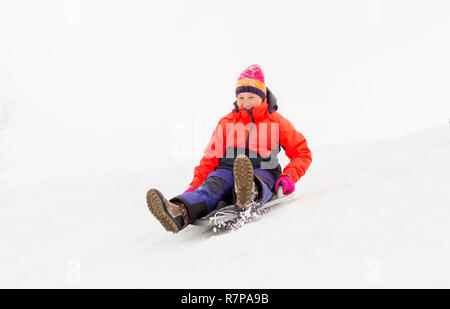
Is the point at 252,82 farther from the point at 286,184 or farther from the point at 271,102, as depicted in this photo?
the point at 286,184

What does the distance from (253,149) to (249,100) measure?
1.44 feet

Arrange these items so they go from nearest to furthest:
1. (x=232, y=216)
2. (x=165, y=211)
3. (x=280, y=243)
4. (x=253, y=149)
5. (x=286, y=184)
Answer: (x=280, y=243), (x=165, y=211), (x=232, y=216), (x=286, y=184), (x=253, y=149)

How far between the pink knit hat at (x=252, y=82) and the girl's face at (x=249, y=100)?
0.13 feet

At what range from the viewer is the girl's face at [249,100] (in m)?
3.04

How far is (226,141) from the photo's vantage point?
314cm

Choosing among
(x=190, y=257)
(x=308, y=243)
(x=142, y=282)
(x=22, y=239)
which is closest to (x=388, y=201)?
(x=308, y=243)

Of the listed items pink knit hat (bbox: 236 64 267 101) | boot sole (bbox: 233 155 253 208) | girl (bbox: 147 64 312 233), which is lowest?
boot sole (bbox: 233 155 253 208)

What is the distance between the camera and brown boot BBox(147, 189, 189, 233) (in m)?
2.31

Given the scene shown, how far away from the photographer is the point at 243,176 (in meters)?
2.31

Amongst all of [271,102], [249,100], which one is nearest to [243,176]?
[249,100]

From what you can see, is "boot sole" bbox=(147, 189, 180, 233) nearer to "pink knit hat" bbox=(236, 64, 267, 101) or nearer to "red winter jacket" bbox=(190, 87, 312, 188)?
"red winter jacket" bbox=(190, 87, 312, 188)

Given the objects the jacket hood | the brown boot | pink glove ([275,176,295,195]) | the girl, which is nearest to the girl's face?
the girl

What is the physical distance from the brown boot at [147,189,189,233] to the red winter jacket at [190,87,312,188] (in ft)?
2.19

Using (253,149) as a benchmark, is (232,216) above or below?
below
